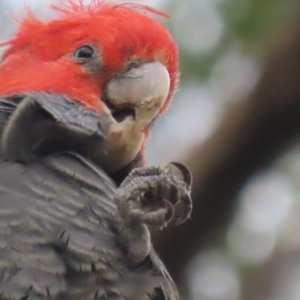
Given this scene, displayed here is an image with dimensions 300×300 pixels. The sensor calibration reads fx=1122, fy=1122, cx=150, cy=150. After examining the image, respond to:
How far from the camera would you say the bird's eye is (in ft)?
7.97

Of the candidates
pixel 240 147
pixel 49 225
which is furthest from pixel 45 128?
pixel 240 147

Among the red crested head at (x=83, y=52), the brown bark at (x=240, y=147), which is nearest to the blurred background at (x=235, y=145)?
the brown bark at (x=240, y=147)

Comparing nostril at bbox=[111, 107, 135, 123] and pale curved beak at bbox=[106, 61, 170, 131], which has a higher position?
pale curved beak at bbox=[106, 61, 170, 131]

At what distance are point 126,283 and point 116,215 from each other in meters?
0.14

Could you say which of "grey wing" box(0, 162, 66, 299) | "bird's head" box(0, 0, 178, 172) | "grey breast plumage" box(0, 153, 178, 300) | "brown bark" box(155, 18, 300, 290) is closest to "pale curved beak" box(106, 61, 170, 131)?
"bird's head" box(0, 0, 178, 172)

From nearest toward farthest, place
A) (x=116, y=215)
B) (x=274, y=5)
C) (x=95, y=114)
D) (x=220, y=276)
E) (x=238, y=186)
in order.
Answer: (x=116, y=215), (x=95, y=114), (x=238, y=186), (x=274, y=5), (x=220, y=276)

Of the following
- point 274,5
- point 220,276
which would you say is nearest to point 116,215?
point 274,5

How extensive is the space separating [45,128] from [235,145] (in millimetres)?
923

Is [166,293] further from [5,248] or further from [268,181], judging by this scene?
[268,181]

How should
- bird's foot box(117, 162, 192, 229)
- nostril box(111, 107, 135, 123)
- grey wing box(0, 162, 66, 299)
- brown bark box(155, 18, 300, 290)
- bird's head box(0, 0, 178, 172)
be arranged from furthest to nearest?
brown bark box(155, 18, 300, 290)
nostril box(111, 107, 135, 123)
bird's head box(0, 0, 178, 172)
bird's foot box(117, 162, 192, 229)
grey wing box(0, 162, 66, 299)

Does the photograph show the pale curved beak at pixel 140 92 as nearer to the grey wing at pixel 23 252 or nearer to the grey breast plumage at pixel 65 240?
the grey breast plumage at pixel 65 240

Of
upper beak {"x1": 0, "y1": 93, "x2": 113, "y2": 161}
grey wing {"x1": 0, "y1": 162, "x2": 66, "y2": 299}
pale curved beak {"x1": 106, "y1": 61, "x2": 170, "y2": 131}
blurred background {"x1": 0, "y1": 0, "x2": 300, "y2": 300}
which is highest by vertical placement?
pale curved beak {"x1": 106, "y1": 61, "x2": 170, "y2": 131}

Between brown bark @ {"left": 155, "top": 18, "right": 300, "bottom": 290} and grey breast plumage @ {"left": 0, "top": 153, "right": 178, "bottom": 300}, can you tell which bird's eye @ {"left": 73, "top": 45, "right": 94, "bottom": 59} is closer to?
grey breast plumage @ {"left": 0, "top": 153, "right": 178, "bottom": 300}

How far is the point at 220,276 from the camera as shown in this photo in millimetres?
3607
